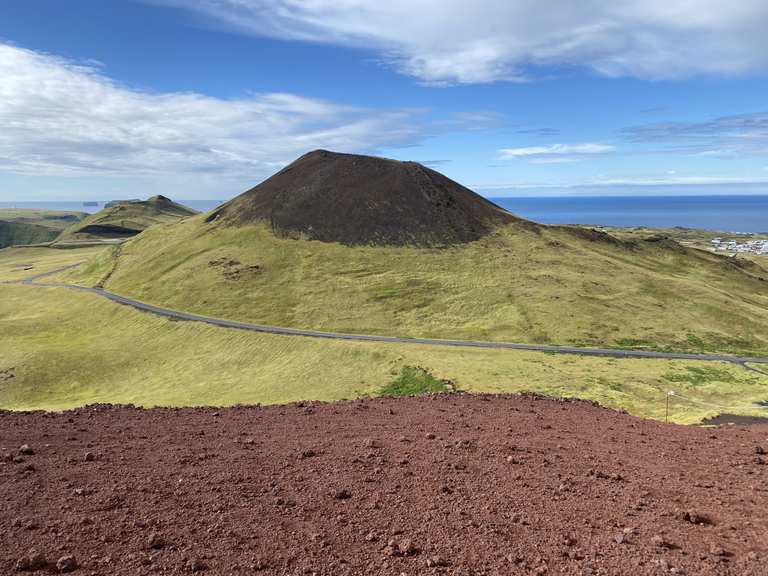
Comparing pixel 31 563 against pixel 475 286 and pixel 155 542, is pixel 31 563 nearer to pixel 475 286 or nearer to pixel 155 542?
pixel 155 542

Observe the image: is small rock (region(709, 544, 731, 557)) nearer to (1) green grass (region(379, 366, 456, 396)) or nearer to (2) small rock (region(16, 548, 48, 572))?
(2) small rock (region(16, 548, 48, 572))

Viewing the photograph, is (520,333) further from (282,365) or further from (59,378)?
(59,378)

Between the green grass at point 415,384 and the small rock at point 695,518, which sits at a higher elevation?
the small rock at point 695,518

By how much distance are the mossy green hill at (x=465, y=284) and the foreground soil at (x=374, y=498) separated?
5417cm

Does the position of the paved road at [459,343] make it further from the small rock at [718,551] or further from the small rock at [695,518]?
the small rock at [718,551]

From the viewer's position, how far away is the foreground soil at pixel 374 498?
1127 cm

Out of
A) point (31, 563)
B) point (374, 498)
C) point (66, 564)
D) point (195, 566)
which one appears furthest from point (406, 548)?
point (31, 563)

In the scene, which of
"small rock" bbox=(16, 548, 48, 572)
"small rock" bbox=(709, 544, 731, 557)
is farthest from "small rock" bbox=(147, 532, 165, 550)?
"small rock" bbox=(709, 544, 731, 557)

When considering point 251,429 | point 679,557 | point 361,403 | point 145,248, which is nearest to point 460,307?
point 361,403

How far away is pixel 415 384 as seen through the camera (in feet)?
164

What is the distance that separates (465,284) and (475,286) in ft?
7.32

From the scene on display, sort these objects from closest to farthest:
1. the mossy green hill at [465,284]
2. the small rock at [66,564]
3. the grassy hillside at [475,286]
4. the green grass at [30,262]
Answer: the small rock at [66,564] < the grassy hillside at [475,286] < the mossy green hill at [465,284] < the green grass at [30,262]

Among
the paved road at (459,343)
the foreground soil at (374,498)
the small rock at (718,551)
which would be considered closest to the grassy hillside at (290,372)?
the paved road at (459,343)

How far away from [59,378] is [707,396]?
234 feet
